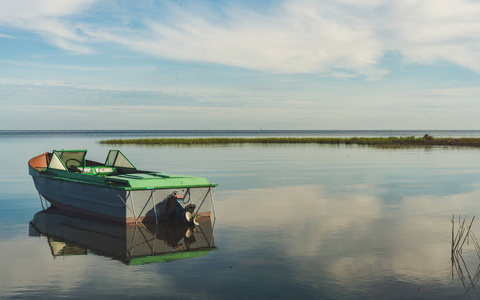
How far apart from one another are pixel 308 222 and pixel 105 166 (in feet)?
39.6

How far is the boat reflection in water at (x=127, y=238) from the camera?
13977mm

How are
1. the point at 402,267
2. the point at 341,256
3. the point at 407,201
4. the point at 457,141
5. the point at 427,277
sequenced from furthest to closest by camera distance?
1. the point at 457,141
2. the point at 407,201
3. the point at 341,256
4. the point at 402,267
5. the point at 427,277

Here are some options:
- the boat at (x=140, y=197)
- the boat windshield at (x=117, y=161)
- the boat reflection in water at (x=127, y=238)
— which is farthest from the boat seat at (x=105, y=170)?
the boat reflection in water at (x=127, y=238)

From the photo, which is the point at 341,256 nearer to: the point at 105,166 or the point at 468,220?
the point at 468,220

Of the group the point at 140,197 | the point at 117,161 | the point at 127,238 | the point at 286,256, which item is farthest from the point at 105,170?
the point at 286,256

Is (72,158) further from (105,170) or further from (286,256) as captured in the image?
(286,256)

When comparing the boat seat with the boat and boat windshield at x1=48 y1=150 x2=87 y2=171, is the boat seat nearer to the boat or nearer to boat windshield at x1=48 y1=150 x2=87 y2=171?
boat windshield at x1=48 y1=150 x2=87 y2=171

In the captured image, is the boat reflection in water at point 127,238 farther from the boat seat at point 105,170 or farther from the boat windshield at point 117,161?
the boat windshield at point 117,161

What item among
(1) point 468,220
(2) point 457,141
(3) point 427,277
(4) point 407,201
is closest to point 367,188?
(4) point 407,201

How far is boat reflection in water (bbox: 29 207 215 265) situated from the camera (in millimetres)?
13977

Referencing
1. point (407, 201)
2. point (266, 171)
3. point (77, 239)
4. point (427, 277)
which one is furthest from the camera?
point (266, 171)

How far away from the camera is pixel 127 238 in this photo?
52.1 ft

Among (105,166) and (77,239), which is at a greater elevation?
(105,166)

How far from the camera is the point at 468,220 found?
723 inches
